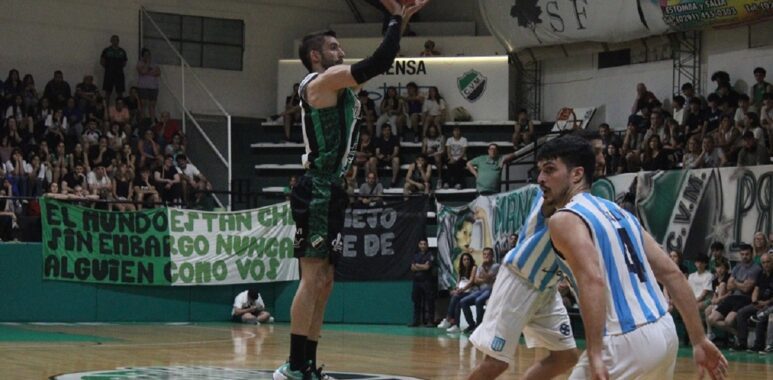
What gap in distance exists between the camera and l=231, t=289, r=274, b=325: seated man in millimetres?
20891

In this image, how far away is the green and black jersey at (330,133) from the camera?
7.32 metres

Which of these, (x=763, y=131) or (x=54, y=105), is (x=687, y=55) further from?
(x=54, y=105)

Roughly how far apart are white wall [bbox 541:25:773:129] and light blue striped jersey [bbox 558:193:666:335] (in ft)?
62.8

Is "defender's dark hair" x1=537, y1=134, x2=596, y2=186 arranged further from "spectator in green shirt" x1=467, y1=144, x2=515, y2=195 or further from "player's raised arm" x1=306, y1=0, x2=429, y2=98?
"spectator in green shirt" x1=467, y1=144, x2=515, y2=195

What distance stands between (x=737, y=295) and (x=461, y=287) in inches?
208

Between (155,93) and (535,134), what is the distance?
8.47 meters

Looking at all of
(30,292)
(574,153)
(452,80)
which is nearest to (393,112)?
(452,80)

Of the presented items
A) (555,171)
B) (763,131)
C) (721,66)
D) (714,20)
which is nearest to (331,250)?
(555,171)

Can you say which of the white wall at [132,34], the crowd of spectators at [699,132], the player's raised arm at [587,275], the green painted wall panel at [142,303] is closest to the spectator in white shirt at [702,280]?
the crowd of spectators at [699,132]

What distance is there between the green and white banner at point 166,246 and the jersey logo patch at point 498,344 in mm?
14151

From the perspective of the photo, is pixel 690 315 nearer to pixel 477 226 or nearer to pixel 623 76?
pixel 477 226

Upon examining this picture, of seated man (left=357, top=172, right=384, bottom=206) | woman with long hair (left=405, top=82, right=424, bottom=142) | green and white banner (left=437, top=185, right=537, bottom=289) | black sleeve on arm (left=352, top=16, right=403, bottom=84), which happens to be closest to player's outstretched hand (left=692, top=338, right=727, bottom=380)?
black sleeve on arm (left=352, top=16, right=403, bottom=84)

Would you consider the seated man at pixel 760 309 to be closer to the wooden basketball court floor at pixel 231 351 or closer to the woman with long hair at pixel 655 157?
the wooden basketball court floor at pixel 231 351

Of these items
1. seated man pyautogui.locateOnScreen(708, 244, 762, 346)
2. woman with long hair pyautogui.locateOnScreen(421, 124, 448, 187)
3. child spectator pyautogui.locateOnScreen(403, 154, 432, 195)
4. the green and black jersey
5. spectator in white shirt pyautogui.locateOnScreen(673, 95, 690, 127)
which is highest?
spectator in white shirt pyautogui.locateOnScreen(673, 95, 690, 127)
